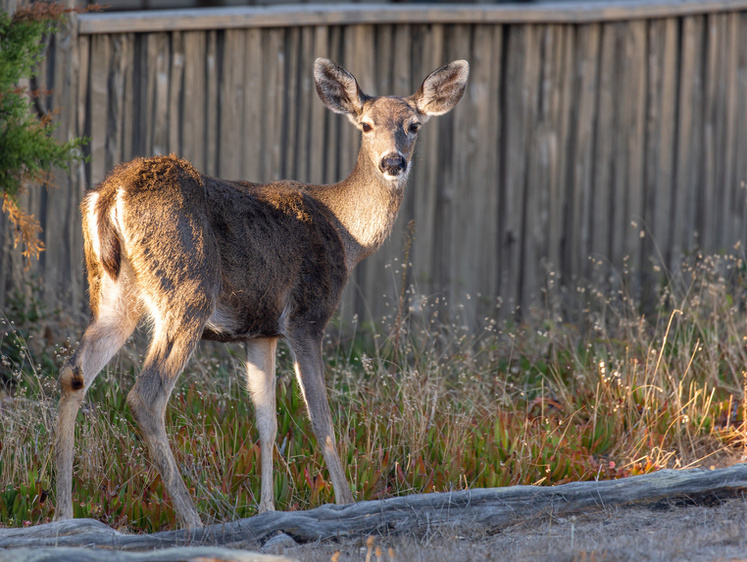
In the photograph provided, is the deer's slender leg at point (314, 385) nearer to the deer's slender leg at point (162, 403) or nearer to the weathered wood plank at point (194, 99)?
the deer's slender leg at point (162, 403)

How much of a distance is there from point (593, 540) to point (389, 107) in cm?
296

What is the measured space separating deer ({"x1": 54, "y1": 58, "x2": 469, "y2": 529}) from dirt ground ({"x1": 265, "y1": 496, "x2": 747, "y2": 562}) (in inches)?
29.4

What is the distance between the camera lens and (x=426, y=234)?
8461mm

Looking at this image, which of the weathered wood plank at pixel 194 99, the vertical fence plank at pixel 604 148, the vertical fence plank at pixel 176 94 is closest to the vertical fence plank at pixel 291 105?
the weathered wood plank at pixel 194 99

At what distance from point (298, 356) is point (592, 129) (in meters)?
4.93

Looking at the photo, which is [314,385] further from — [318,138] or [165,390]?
[318,138]

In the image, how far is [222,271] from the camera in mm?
4742

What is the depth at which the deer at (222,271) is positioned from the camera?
448 cm

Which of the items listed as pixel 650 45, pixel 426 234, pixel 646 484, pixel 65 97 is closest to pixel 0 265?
pixel 65 97

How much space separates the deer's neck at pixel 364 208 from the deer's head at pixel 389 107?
0.09 m

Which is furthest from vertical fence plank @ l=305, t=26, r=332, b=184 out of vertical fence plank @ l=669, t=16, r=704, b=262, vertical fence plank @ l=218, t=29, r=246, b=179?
vertical fence plank @ l=669, t=16, r=704, b=262

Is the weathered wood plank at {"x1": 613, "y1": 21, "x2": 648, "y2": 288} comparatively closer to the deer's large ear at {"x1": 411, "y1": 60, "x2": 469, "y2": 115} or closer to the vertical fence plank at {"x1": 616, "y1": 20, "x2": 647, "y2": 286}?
the vertical fence plank at {"x1": 616, "y1": 20, "x2": 647, "y2": 286}

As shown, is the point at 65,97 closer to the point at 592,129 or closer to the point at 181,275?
the point at 181,275

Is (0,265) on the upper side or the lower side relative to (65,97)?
lower
